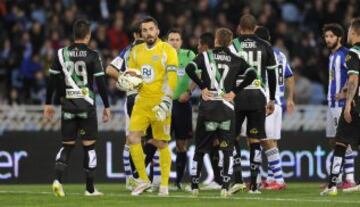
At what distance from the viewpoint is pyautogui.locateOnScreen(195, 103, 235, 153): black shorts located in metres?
17.7

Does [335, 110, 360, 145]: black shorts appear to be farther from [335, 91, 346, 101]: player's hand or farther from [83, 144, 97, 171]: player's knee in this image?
[83, 144, 97, 171]: player's knee

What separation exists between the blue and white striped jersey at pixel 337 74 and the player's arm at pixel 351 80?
200 cm

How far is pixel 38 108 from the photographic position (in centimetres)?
2459

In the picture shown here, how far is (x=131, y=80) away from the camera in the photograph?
17.6m

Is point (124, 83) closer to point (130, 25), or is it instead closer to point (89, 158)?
point (89, 158)

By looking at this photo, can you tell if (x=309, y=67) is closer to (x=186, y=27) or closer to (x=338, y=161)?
(x=186, y=27)

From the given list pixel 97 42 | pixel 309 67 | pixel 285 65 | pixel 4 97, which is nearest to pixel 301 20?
pixel 309 67

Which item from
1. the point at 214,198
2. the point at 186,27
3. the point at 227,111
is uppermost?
the point at 186,27

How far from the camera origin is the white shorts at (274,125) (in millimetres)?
20625

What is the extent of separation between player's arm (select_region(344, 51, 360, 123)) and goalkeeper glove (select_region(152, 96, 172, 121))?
2688mm

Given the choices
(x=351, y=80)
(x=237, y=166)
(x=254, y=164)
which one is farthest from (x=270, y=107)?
(x=351, y=80)

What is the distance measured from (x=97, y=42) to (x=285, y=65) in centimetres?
869

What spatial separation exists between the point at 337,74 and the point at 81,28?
4837 millimetres

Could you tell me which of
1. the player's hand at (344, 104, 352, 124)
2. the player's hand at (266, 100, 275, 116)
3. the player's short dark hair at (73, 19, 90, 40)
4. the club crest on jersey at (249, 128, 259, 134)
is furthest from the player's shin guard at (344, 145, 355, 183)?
the player's short dark hair at (73, 19, 90, 40)
